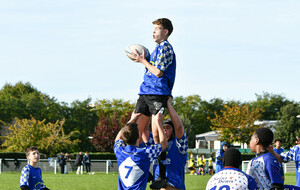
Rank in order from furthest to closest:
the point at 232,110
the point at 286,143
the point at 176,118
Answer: the point at 286,143 < the point at 232,110 < the point at 176,118

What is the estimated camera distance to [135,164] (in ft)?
23.8

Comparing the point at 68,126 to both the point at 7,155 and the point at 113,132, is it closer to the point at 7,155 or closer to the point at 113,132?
the point at 113,132

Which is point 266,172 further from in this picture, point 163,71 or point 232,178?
point 163,71

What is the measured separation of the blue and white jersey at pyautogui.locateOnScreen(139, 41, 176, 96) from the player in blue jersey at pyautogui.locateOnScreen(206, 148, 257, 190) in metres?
2.29

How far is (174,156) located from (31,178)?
2950 mm

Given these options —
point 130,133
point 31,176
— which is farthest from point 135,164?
point 31,176

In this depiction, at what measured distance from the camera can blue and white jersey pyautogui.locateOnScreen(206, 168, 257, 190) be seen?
5.83 meters

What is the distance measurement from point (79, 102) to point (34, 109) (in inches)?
463

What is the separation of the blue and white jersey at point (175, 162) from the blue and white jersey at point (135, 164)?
37.2 inches

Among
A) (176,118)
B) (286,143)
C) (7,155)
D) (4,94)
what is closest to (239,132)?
(286,143)

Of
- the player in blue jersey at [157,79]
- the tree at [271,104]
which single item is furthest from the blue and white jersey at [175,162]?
the tree at [271,104]

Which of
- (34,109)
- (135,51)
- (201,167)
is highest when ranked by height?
(34,109)

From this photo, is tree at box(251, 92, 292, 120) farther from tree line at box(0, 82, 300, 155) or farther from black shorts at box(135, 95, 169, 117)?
black shorts at box(135, 95, 169, 117)

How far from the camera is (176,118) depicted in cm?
815
